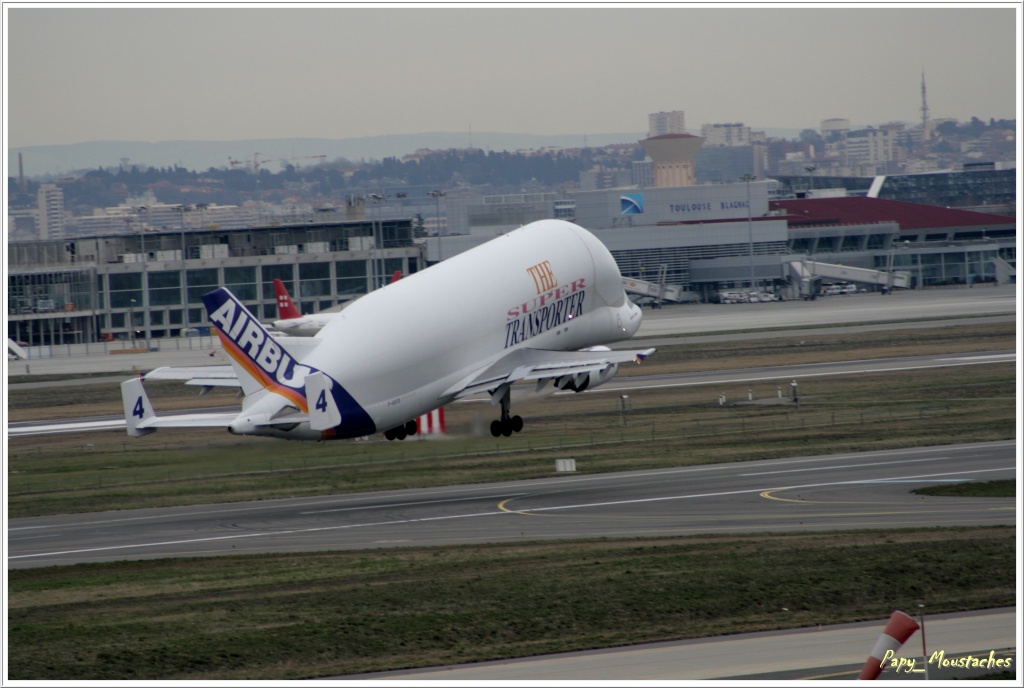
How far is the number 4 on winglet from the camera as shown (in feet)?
160

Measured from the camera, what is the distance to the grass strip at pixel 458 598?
41.1m

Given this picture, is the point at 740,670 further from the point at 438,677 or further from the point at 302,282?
the point at 302,282

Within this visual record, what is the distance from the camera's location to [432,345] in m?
53.6

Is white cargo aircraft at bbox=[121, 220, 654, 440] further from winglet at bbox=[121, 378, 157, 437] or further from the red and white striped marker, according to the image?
the red and white striped marker

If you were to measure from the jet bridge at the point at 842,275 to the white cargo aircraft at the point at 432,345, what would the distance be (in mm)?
123608

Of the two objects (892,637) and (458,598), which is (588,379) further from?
(892,637)

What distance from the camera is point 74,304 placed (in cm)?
17225

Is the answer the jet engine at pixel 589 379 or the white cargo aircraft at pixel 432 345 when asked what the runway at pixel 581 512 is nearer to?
the white cargo aircraft at pixel 432 345

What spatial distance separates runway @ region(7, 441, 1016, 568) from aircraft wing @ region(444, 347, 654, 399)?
21.3ft

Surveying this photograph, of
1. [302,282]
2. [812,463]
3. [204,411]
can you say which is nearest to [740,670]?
[812,463]

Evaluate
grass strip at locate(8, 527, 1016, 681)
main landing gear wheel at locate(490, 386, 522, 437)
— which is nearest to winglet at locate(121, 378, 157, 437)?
grass strip at locate(8, 527, 1016, 681)

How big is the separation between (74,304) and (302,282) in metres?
29.6

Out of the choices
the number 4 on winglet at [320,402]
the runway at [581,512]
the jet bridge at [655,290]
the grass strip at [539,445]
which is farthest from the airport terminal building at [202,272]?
the number 4 on winglet at [320,402]

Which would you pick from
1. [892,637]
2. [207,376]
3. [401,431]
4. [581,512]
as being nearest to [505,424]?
[401,431]
